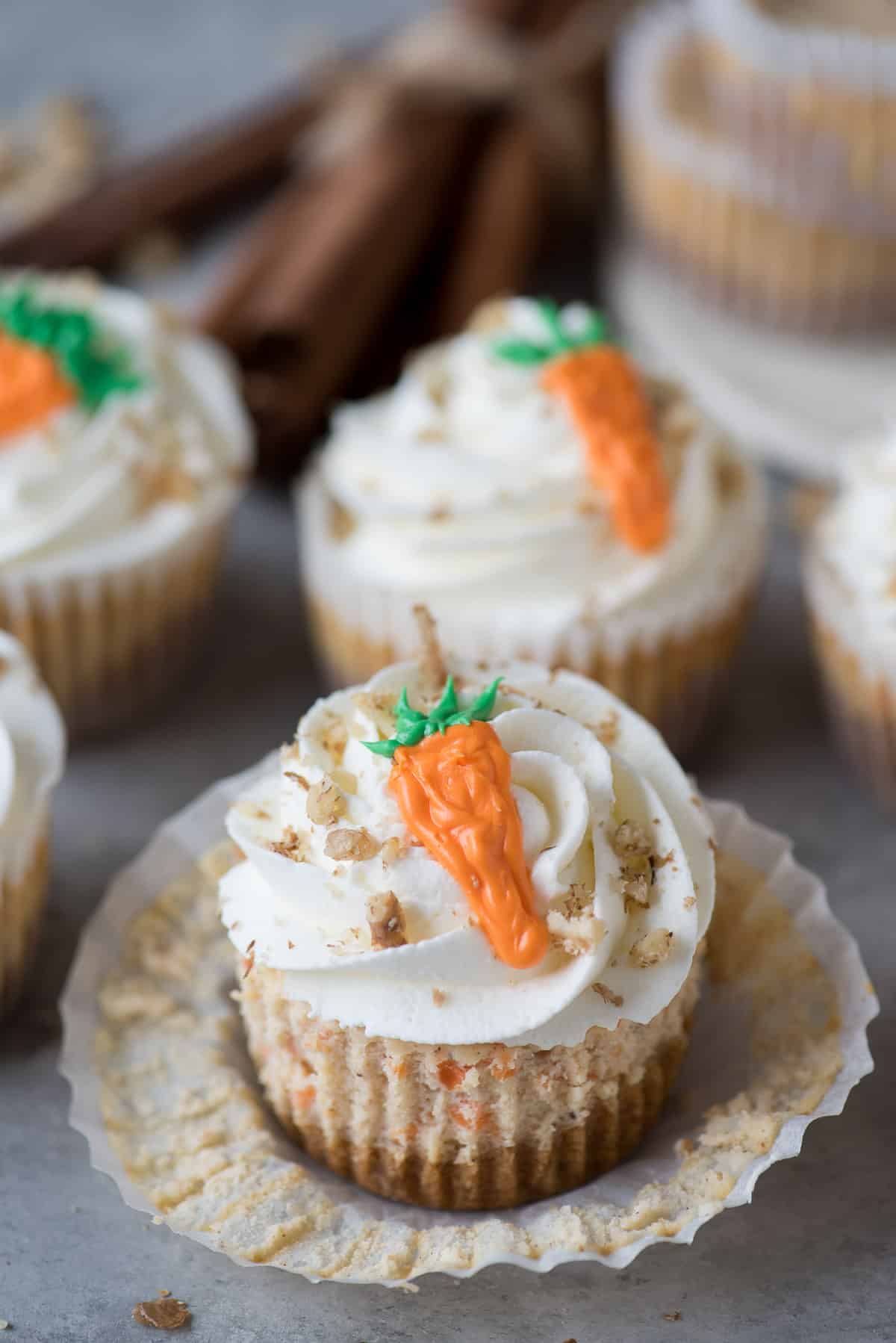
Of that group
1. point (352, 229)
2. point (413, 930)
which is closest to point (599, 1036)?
point (413, 930)

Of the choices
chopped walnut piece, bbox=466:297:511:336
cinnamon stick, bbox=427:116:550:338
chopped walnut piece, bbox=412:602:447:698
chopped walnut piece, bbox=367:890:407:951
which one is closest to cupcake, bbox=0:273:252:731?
chopped walnut piece, bbox=466:297:511:336

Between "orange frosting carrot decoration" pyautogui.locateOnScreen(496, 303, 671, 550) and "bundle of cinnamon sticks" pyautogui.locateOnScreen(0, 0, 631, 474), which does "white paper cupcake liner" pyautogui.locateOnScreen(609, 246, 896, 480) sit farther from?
"orange frosting carrot decoration" pyautogui.locateOnScreen(496, 303, 671, 550)

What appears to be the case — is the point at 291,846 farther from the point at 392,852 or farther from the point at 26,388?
the point at 26,388

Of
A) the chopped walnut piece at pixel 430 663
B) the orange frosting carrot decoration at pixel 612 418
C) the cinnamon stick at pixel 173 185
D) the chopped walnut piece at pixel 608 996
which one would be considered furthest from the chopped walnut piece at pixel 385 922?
the cinnamon stick at pixel 173 185

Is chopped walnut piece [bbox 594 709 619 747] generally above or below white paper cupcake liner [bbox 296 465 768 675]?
above

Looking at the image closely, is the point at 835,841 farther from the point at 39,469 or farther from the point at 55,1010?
the point at 39,469

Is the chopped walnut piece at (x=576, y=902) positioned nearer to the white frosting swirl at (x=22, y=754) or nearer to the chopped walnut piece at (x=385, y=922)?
the chopped walnut piece at (x=385, y=922)

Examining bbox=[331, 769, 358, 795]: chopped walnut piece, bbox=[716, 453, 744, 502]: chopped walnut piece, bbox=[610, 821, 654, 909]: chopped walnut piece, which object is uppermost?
bbox=[331, 769, 358, 795]: chopped walnut piece
